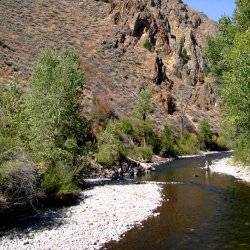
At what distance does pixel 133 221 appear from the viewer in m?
27.6

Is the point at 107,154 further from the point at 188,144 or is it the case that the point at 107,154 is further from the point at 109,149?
the point at 188,144

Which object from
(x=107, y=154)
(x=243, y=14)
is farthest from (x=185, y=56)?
(x=243, y=14)

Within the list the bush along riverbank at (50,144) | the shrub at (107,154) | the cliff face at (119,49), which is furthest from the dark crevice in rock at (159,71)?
the shrub at (107,154)

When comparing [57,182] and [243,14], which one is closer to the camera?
[57,182]

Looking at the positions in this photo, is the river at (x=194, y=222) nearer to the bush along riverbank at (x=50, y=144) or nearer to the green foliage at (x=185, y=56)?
the bush along riverbank at (x=50, y=144)

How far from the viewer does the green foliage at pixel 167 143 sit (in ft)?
248

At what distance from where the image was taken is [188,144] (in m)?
84.6

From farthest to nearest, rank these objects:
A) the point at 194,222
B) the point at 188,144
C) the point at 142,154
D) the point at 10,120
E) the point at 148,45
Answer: the point at 148,45
the point at 188,144
the point at 142,154
the point at 10,120
the point at 194,222

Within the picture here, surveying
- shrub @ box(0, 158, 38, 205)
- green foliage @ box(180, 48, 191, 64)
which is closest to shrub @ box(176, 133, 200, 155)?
green foliage @ box(180, 48, 191, 64)

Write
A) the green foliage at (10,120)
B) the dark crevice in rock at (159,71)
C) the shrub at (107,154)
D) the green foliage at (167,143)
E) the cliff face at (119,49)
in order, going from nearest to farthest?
the green foliage at (10,120)
the shrub at (107,154)
the green foliage at (167,143)
the cliff face at (119,49)
the dark crevice in rock at (159,71)

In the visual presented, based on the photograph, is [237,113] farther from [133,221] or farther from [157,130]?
[157,130]

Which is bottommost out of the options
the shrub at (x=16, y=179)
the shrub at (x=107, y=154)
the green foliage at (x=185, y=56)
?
the shrub at (x=16, y=179)

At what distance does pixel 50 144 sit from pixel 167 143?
43.7 meters

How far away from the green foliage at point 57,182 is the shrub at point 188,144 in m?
48.7
